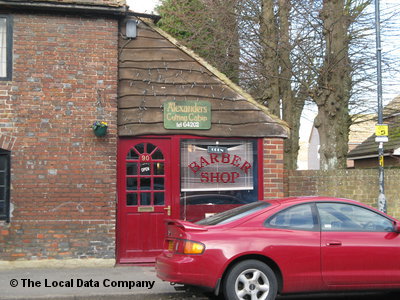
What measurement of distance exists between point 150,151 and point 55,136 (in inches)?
72.7

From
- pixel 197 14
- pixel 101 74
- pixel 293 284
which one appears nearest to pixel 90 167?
pixel 101 74

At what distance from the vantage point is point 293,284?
21.9 feet

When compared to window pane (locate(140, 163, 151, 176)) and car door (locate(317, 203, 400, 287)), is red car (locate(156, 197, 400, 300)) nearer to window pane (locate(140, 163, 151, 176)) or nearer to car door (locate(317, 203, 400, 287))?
car door (locate(317, 203, 400, 287))

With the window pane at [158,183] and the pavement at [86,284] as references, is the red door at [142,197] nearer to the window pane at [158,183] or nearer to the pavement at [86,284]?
the window pane at [158,183]

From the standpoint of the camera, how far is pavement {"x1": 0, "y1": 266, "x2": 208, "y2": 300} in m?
7.60

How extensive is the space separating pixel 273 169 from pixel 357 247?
3.97m

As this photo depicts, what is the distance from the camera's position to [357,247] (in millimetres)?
6863

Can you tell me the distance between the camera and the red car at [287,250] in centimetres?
655

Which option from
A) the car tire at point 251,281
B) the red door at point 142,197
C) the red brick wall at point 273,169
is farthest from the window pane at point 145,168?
the car tire at point 251,281

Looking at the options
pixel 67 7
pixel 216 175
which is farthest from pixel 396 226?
pixel 67 7

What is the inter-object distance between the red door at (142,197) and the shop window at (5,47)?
253 centimetres

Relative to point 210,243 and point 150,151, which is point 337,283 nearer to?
point 210,243

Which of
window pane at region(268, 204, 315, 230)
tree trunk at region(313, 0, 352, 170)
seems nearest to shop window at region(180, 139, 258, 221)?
tree trunk at region(313, 0, 352, 170)

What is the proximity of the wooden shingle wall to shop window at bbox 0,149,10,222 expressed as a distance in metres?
2.22
